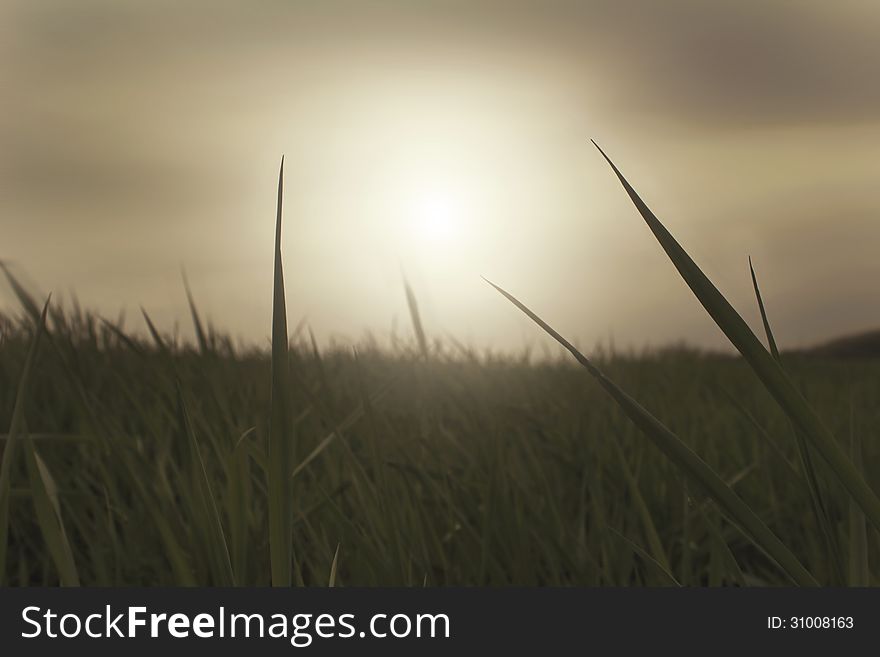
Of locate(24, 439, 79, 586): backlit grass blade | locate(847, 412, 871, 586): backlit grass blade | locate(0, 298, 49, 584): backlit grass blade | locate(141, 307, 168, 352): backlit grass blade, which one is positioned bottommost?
locate(847, 412, 871, 586): backlit grass blade

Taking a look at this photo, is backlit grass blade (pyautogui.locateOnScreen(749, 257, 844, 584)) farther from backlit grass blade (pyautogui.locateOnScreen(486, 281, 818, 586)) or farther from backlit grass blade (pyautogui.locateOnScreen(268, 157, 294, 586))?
backlit grass blade (pyautogui.locateOnScreen(268, 157, 294, 586))

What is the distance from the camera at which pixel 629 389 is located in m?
2.33

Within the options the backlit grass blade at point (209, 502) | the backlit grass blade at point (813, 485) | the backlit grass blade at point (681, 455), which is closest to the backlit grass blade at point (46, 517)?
the backlit grass blade at point (209, 502)

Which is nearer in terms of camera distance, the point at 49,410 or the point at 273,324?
the point at 273,324

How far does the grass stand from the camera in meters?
0.54

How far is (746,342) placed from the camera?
43 centimetres

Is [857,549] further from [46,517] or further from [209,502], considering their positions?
[46,517]

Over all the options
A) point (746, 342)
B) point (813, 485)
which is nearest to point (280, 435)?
point (746, 342)

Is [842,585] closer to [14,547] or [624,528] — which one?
[624,528]

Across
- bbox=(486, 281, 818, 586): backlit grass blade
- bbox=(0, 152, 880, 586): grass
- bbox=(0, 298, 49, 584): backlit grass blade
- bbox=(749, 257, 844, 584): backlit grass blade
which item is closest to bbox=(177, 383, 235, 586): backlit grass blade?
bbox=(0, 152, 880, 586): grass

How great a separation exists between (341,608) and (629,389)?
Result: 5.97 ft

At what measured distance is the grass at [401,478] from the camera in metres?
0.54

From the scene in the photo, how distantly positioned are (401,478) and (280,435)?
54 cm

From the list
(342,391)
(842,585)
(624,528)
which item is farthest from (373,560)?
(342,391)
